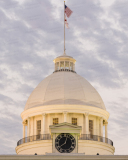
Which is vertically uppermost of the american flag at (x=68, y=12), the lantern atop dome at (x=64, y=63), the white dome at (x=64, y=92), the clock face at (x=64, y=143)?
the american flag at (x=68, y=12)

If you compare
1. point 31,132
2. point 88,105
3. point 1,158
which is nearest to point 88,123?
point 88,105

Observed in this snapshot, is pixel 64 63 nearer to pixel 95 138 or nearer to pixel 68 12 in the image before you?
pixel 68 12

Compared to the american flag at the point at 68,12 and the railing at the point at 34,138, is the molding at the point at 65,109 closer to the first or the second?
the railing at the point at 34,138

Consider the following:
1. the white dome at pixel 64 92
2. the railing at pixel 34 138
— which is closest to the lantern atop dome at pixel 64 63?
the white dome at pixel 64 92

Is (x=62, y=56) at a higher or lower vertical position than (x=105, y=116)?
higher

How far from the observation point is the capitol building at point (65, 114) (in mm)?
89062

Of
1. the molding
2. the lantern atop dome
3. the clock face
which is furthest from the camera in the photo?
the lantern atop dome

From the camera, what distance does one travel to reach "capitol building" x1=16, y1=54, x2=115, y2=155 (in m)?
89.1

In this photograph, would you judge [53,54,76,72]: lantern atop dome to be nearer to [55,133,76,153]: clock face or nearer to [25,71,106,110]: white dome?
[25,71,106,110]: white dome

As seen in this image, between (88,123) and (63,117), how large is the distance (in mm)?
3456

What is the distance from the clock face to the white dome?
59.1 feet

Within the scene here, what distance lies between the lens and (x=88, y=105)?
298ft

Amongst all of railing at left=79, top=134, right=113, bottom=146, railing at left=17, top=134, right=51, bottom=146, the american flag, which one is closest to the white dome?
railing at left=79, top=134, right=113, bottom=146

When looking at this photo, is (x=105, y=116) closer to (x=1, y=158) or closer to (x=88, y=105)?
(x=88, y=105)
